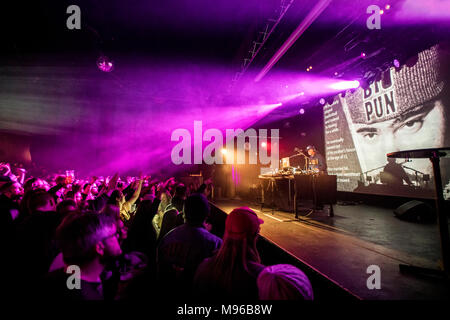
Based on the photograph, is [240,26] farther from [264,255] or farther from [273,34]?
[264,255]

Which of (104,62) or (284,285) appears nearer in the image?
(284,285)

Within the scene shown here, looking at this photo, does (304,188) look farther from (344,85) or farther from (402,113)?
(344,85)

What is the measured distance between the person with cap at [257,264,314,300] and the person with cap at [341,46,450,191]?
217 inches

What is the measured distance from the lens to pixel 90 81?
29.5 ft

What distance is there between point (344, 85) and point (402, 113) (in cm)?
234

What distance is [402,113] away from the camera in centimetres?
520

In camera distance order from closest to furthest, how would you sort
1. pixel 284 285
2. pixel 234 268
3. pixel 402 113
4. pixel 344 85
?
pixel 284 285 → pixel 234 268 → pixel 402 113 → pixel 344 85

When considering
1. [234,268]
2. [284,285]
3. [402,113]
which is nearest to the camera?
[284,285]

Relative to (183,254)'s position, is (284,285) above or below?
above

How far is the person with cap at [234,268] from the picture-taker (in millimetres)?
1096

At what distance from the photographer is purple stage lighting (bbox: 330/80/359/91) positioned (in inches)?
266

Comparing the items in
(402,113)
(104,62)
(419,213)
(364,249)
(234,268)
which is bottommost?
(364,249)

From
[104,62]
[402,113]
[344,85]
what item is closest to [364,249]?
[402,113]

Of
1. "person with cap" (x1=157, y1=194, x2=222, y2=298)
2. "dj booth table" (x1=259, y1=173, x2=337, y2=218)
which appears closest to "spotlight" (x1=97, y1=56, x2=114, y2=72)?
"dj booth table" (x1=259, y1=173, x2=337, y2=218)
